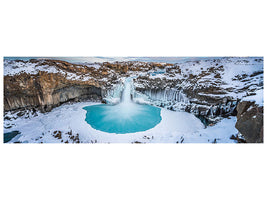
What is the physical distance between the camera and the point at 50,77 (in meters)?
3.24

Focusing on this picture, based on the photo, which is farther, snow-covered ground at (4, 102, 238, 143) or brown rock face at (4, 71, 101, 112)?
brown rock face at (4, 71, 101, 112)

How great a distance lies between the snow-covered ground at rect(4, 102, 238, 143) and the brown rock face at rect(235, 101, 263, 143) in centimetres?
24

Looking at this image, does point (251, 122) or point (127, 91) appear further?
point (127, 91)

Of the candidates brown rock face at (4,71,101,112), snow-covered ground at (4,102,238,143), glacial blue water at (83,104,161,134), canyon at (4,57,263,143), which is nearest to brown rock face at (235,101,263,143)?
canyon at (4,57,263,143)

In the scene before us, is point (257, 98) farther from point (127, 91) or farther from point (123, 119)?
point (127, 91)

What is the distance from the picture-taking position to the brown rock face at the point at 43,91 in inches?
95.3

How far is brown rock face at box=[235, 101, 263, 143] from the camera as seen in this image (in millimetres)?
1855

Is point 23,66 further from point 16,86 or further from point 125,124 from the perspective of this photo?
point 125,124

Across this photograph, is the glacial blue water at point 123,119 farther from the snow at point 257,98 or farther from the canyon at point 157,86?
the snow at point 257,98

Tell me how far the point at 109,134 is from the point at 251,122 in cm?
283

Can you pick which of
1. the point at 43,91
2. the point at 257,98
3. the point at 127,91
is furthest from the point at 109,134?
the point at 257,98

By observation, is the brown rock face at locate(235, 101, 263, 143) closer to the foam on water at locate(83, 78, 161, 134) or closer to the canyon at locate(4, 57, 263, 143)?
the canyon at locate(4, 57, 263, 143)

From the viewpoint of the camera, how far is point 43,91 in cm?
304

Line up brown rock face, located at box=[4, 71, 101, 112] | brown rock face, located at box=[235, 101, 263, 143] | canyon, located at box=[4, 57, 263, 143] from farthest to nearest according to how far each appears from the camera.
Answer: brown rock face, located at box=[4, 71, 101, 112]
canyon, located at box=[4, 57, 263, 143]
brown rock face, located at box=[235, 101, 263, 143]
